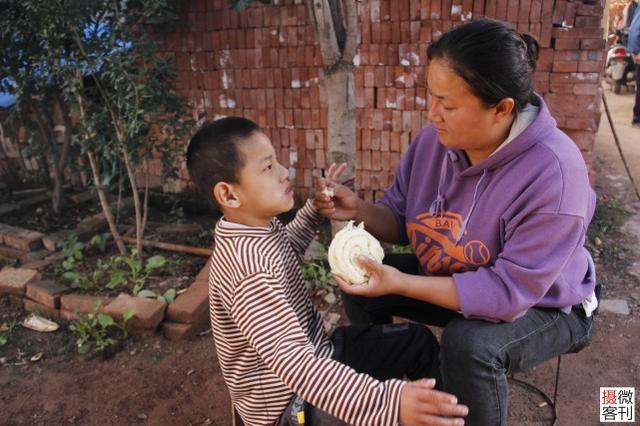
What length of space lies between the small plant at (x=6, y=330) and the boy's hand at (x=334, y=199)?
7.43 feet

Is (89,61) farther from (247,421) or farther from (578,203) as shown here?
(578,203)

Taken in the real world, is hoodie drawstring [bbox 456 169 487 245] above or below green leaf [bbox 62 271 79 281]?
above

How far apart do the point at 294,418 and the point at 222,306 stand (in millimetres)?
426

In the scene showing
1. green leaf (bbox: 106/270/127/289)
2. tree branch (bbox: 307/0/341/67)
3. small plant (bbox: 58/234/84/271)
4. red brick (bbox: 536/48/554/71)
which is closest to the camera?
tree branch (bbox: 307/0/341/67)

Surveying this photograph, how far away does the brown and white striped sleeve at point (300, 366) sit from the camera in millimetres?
1403

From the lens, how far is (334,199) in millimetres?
2176

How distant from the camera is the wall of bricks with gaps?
362 cm

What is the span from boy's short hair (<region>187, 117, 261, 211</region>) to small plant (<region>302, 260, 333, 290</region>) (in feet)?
5.89

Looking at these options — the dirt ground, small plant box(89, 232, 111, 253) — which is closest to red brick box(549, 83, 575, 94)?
the dirt ground

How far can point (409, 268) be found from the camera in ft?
7.50

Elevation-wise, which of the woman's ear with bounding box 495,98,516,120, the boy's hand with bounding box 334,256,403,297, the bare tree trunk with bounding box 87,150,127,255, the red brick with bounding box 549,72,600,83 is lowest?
the bare tree trunk with bounding box 87,150,127,255

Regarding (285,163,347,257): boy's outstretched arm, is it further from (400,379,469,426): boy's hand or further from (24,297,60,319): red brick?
(24,297,60,319): red brick

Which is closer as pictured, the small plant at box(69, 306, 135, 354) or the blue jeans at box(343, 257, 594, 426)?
the blue jeans at box(343, 257, 594, 426)

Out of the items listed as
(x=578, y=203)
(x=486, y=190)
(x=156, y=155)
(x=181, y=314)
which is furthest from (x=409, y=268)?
(x=156, y=155)
